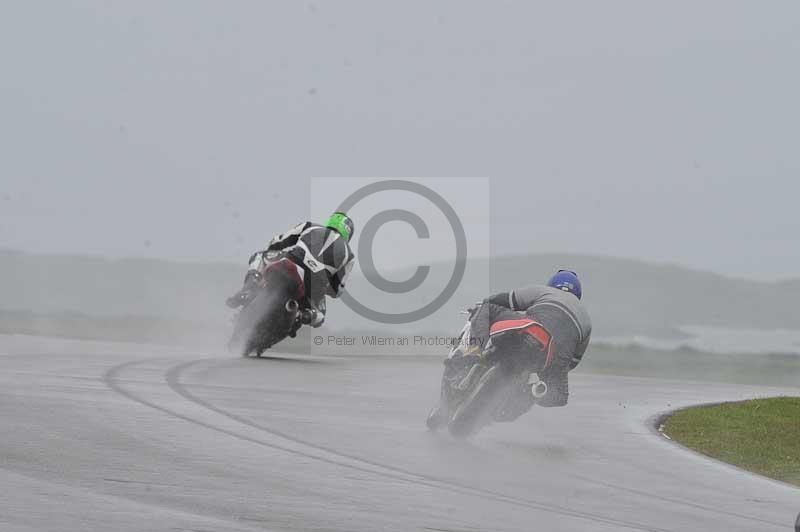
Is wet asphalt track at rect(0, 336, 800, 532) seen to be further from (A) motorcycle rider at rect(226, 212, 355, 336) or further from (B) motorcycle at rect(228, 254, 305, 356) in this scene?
(A) motorcycle rider at rect(226, 212, 355, 336)

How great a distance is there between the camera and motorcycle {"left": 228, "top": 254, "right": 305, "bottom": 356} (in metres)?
20.7

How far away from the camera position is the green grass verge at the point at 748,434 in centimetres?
1237

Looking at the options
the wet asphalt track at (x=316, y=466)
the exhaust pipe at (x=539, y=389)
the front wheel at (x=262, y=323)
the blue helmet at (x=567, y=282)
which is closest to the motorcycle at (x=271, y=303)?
the front wheel at (x=262, y=323)

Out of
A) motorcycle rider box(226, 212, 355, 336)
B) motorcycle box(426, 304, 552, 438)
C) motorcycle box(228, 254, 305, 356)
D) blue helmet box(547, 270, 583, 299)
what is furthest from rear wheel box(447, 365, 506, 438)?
motorcycle rider box(226, 212, 355, 336)

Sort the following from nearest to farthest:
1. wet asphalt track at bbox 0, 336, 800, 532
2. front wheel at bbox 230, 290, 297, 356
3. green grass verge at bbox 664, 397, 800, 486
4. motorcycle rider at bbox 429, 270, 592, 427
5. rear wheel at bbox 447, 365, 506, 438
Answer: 1. wet asphalt track at bbox 0, 336, 800, 532
2. rear wheel at bbox 447, 365, 506, 438
3. motorcycle rider at bbox 429, 270, 592, 427
4. green grass verge at bbox 664, 397, 800, 486
5. front wheel at bbox 230, 290, 297, 356

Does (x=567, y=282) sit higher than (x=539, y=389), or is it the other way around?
(x=567, y=282)

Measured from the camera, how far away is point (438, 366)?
77.4 ft

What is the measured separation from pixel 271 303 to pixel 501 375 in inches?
363

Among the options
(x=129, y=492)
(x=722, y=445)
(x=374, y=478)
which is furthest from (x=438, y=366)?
(x=129, y=492)

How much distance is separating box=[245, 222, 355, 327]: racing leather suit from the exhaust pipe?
31.0ft

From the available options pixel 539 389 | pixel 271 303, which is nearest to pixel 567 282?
pixel 539 389

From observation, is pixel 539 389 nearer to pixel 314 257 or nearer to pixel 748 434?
pixel 748 434

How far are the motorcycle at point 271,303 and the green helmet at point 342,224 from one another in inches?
35.8

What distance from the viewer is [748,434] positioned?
48.4ft
